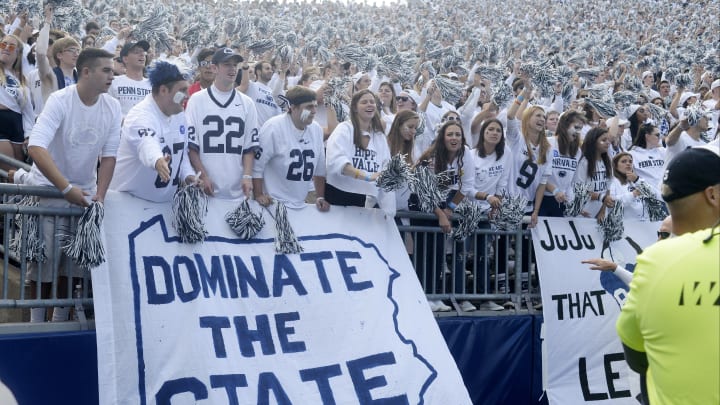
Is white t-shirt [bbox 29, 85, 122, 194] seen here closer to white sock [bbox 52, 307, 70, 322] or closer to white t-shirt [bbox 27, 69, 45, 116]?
white sock [bbox 52, 307, 70, 322]

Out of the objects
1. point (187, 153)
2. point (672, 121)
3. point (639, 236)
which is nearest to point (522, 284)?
point (639, 236)

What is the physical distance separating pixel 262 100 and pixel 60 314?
4058 mm

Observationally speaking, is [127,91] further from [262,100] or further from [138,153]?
[138,153]

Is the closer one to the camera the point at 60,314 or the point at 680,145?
the point at 60,314

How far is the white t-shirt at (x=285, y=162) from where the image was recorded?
7086 mm

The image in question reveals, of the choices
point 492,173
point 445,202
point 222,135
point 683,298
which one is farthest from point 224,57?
point 683,298

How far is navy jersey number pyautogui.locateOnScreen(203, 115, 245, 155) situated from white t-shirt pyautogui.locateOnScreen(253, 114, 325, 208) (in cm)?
19

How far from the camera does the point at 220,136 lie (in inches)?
274

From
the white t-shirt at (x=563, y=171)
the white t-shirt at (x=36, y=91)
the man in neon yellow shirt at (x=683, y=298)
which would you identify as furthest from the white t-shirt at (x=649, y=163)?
the man in neon yellow shirt at (x=683, y=298)

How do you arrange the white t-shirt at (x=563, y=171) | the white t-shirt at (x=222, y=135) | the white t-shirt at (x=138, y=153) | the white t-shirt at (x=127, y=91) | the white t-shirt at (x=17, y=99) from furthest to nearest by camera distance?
the white t-shirt at (x=563, y=171)
the white t-shirt at (x=127, y=91)
the white t-shirt at (x=17, y=99)
the white t-shirt at (x=222, y=135)
the white t-shirt at (x=138, y=153)

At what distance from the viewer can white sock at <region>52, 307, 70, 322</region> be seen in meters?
5.94

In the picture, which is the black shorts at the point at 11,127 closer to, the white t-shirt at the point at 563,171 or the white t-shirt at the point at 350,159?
the white t-shirt at the point at 350,159

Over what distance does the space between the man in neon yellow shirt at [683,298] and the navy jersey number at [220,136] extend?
165 inches

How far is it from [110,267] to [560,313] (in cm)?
409
